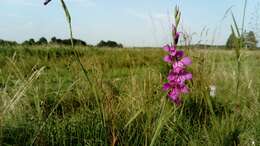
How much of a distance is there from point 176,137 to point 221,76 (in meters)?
2.19

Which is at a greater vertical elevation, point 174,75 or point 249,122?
point 174,75

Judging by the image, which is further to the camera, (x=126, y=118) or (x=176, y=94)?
(x=126, y=118)

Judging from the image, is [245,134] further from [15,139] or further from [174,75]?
[15,139]

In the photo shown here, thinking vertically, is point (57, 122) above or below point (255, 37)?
below

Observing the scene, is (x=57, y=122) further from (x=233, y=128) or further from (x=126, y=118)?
(x=233, y=128)

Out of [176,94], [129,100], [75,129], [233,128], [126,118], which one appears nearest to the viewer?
[176,94]

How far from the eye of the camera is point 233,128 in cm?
166

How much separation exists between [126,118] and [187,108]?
0.66m

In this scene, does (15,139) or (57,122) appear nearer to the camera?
(15,139)

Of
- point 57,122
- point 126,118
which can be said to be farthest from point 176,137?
point 57,122

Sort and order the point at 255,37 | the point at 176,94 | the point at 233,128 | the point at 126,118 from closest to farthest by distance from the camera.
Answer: the point at 176,94, the point at 233,128, the point at 126,118, the point at 255,37

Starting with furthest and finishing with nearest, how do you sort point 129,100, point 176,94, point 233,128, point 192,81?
point 192,81 < point 129,100 < point 233,128 < point 176,94

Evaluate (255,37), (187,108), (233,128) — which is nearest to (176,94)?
(233,128)

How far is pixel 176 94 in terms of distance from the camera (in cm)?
155
